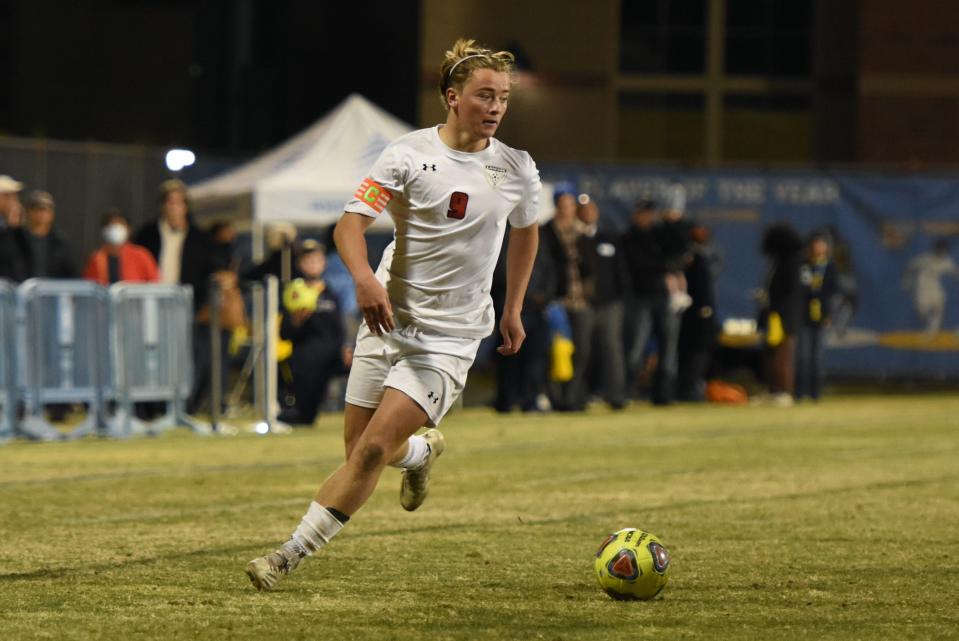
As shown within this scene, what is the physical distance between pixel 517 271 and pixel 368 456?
115 cm

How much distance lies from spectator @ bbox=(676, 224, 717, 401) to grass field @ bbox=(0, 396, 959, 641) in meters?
5.36

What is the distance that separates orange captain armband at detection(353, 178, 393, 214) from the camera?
289 inches

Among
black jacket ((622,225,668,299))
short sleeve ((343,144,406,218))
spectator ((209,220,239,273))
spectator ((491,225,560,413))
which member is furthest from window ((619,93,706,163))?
short sleeve ((343,144,406,218))

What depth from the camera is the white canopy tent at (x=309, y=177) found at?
747 inches

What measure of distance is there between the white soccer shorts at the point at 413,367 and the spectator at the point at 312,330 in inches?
380

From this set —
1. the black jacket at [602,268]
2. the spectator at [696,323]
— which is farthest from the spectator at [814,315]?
the black jacket at [602,268]

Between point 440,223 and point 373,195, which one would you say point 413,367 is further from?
point 373,195

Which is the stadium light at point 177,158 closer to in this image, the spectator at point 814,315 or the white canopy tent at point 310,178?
the white canopy tent at point 310,178

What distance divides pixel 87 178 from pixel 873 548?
14646mm

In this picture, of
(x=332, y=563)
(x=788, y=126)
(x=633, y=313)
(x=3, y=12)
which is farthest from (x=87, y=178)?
(x=3, y=12)

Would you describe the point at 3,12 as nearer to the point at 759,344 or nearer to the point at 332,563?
the point at 759,344

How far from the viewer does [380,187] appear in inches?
291

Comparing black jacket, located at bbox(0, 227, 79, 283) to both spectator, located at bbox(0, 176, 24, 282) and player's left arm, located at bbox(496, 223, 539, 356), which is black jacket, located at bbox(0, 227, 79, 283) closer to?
spectator, located at bbox(0, 176, 24, 282)

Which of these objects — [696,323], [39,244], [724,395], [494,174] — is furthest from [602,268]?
[494,174]
